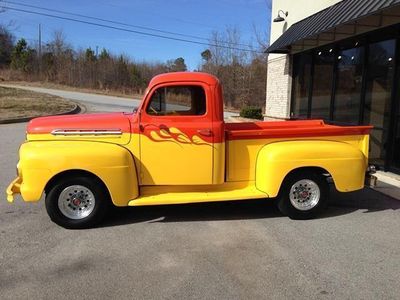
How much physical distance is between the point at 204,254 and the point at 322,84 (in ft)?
29.7

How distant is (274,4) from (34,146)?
12.7m

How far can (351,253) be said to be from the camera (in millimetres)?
4949

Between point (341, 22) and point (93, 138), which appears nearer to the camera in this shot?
point (93, 138)

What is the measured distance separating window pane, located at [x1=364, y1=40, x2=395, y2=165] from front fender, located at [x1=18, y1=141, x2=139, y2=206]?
20.3 ft

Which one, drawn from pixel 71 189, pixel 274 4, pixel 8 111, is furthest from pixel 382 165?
pixel 8 111

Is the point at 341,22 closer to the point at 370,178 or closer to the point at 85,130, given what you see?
the point at 370,178

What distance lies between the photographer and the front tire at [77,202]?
5.67 meters

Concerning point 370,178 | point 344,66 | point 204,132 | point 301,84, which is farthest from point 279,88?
point 204,132

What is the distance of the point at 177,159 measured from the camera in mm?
5930

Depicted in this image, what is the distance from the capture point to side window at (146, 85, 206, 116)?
5.99 meters

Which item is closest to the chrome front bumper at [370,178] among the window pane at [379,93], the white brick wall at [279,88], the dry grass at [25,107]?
the window pane at [379,93]

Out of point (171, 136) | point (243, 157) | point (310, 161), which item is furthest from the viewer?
point (243, 157)

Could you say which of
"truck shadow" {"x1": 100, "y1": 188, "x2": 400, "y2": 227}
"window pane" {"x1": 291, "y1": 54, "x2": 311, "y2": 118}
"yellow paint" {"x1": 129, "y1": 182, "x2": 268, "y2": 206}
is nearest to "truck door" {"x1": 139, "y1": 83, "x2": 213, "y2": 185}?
"yellow paint" {"x1": 129, "y1": 182, "x2": 268, "y2": 206}

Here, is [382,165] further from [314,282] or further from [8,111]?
[8,111]
